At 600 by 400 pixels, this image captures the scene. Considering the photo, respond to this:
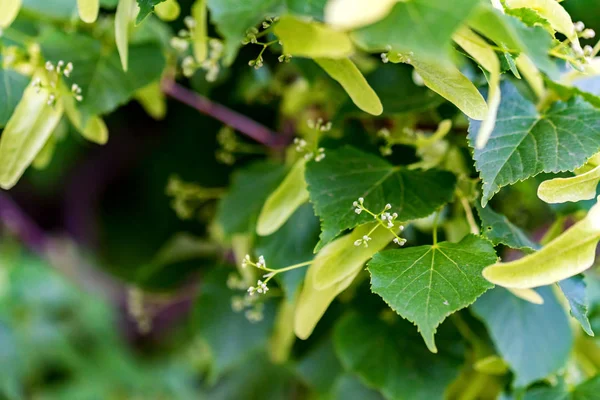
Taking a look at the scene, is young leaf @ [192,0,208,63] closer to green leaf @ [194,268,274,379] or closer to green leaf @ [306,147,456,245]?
green leaf @ [306,147,456,245]

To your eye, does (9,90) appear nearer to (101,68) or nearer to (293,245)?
(101,68)

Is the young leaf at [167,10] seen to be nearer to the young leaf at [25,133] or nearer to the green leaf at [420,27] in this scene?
the young leaf at [25,133]

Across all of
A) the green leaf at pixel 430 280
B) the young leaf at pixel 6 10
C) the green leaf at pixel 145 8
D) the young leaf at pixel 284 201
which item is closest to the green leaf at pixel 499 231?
the green leaf at pixel 430 280

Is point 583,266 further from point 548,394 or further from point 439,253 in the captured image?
point 548,394

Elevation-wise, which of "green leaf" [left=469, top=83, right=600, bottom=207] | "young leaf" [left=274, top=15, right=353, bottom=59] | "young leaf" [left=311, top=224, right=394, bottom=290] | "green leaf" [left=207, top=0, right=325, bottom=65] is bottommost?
"young leaf" [left=311, top=224, right=394, bottom=290]

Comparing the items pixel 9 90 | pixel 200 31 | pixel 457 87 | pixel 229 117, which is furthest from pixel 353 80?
pixel 229 117

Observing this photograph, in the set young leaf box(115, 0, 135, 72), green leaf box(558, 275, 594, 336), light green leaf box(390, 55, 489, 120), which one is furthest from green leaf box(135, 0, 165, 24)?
green leaf box(558, 275, 594, 336)

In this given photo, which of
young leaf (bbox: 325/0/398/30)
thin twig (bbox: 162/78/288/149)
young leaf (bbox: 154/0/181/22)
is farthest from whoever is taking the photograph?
thin twig (bbox: 162/78/288/149)
